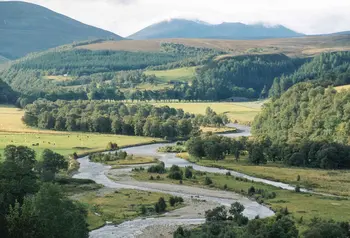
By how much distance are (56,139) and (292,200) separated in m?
72.7

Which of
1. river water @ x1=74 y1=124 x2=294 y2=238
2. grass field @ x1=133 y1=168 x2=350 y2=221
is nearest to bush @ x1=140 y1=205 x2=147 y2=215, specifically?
river water @ x1=74 y1=124 x2=294 y2=238

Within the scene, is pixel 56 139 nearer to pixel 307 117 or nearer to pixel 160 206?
pixel 307 117

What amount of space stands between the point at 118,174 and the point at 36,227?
55523mm

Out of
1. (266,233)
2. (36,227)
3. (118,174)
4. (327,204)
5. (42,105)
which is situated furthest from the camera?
(42,105)

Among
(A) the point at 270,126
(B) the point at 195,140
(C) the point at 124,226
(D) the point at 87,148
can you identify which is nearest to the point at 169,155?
(B) the point at 195,140

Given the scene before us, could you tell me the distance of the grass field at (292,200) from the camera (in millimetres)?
65250

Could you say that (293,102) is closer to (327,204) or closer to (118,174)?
(118,174)

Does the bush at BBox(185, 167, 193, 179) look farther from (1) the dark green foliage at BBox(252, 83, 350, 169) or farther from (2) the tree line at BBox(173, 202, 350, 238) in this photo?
(2) the tree line at BBox(173, 202, 350, 238)

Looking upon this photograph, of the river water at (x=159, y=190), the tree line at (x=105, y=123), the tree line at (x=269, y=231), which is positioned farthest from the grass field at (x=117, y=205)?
the tree line at (x=105, y=123)

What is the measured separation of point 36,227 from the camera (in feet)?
139

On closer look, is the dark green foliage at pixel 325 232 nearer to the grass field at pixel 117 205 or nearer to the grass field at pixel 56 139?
the grass field at pixel 117 205

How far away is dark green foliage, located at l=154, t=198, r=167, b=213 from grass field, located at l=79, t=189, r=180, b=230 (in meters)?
0.88

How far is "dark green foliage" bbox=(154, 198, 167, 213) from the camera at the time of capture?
6938 cm

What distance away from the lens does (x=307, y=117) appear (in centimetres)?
13875
